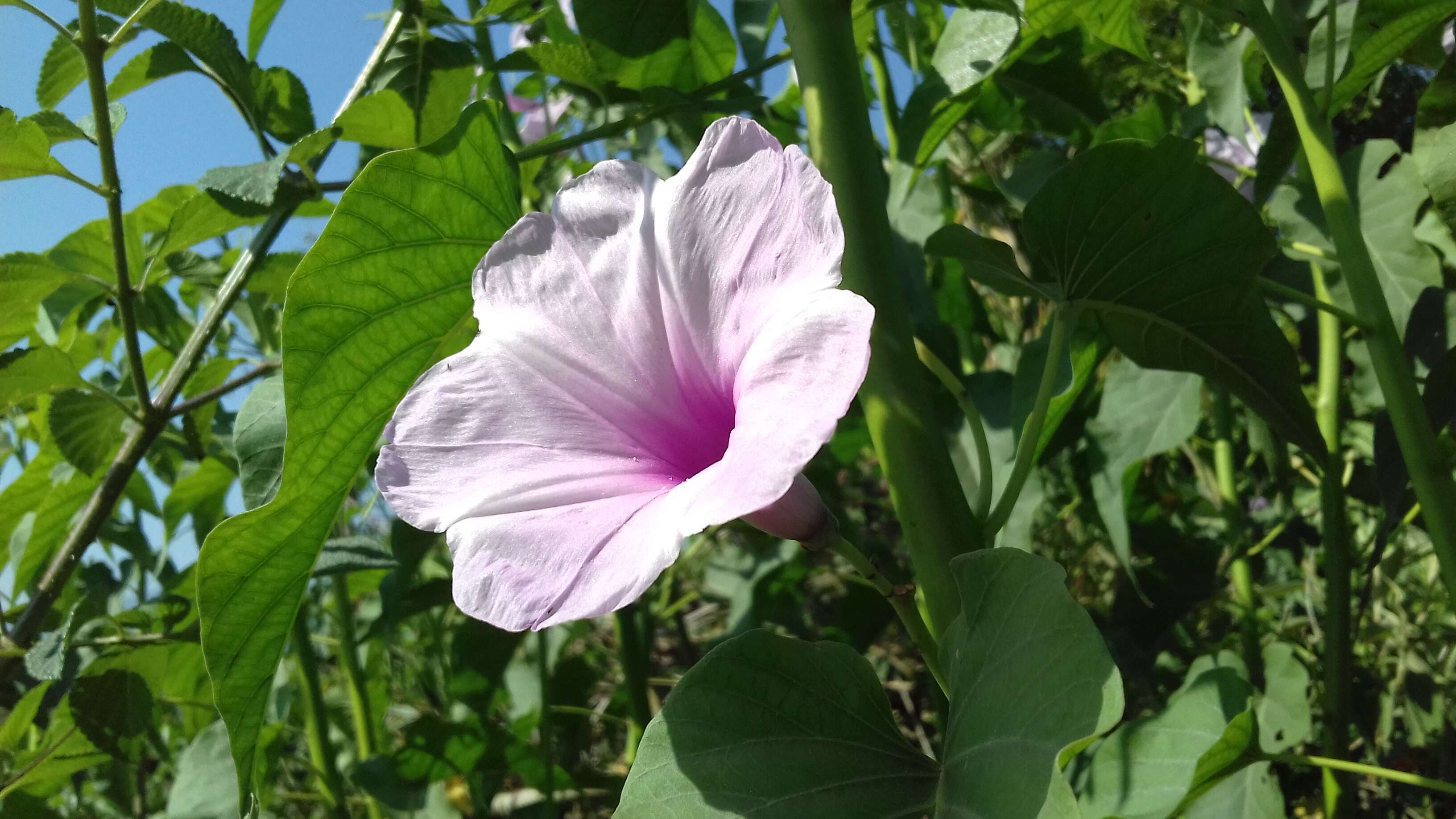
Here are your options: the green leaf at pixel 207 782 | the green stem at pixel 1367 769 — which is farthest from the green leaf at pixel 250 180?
the green stem at pixel 1367 769

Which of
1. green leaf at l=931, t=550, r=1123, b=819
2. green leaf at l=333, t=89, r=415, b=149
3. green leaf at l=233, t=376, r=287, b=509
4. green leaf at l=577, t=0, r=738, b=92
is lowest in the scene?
green leaf at l=931, t=550, r=1123, b=819

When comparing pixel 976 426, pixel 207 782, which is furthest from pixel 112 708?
pixel 976 426

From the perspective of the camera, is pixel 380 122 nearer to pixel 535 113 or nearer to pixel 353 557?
pixel 353 557

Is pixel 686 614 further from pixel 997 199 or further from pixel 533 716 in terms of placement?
pixel 997 199

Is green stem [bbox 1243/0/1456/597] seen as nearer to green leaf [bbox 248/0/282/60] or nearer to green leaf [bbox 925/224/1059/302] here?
green leaf [bbox 925/224/1059/302]

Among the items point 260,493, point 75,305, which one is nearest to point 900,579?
point 260,493

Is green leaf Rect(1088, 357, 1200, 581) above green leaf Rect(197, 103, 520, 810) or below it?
below

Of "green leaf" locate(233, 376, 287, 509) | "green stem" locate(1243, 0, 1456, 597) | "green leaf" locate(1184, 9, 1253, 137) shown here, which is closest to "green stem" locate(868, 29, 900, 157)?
"green leaf" locate(1184, 9, 1253, 137)
